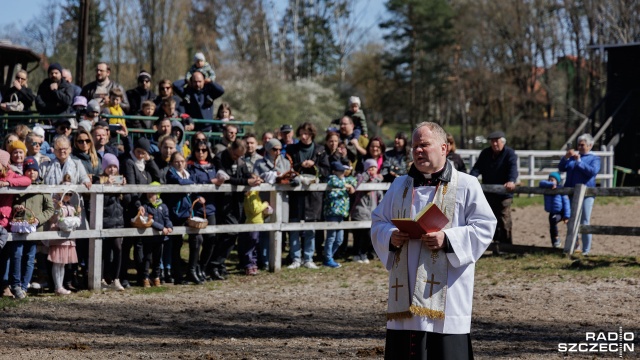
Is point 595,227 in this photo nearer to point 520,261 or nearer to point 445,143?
point 520,261

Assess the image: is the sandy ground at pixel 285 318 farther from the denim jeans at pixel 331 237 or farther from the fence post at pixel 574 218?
the fence post at pixel 574 218

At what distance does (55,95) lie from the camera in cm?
1329

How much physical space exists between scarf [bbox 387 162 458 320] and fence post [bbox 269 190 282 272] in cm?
702

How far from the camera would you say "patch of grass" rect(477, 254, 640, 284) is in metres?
11.8

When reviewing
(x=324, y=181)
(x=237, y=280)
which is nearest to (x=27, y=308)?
(x=237, y=280)

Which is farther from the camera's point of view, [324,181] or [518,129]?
[518,129]

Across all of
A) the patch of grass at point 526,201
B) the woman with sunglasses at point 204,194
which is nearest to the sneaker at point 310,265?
the woman with sunglasses at point 204,194

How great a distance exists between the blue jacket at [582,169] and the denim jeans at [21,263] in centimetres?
810

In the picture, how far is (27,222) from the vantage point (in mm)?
9992

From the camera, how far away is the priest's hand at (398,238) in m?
5.32

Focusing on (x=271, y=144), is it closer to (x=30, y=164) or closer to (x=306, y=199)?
(x=306, y=199)

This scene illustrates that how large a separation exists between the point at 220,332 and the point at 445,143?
4.06 metres

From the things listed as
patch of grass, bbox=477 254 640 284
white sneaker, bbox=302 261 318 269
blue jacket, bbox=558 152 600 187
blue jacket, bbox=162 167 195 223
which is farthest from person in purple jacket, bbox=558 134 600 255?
blue jacket, bbox=162 167 195 223

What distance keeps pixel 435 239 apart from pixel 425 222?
4.4 inches
